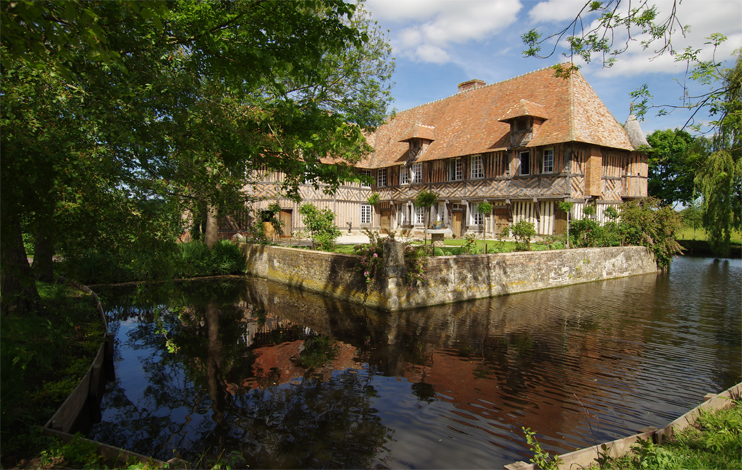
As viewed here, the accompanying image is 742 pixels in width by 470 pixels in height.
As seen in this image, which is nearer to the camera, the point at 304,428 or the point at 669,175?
the point at 304,428

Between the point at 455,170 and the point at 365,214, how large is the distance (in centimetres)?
706

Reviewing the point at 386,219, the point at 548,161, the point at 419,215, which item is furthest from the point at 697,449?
the point at 386,219

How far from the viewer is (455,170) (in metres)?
23.7

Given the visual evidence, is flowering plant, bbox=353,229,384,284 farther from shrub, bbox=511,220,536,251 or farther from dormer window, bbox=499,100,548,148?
dormer window, bbox=499,100,548,148

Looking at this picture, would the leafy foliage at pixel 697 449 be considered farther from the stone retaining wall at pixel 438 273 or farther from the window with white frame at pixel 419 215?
the window with white frame at pixel 419 215

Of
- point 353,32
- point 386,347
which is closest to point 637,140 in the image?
point 386,347

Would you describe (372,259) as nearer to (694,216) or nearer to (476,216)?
(476,216)

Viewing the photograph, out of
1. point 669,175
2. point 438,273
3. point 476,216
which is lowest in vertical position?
point 438,273

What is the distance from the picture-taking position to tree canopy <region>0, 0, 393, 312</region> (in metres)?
3.56

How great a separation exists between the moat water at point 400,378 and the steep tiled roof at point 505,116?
1086 cm

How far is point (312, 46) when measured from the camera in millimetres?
4484

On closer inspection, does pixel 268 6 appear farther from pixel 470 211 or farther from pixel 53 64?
pixel 470 211

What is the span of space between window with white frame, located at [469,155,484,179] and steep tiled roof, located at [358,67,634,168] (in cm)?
68

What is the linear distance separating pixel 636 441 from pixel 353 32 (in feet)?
16.1
